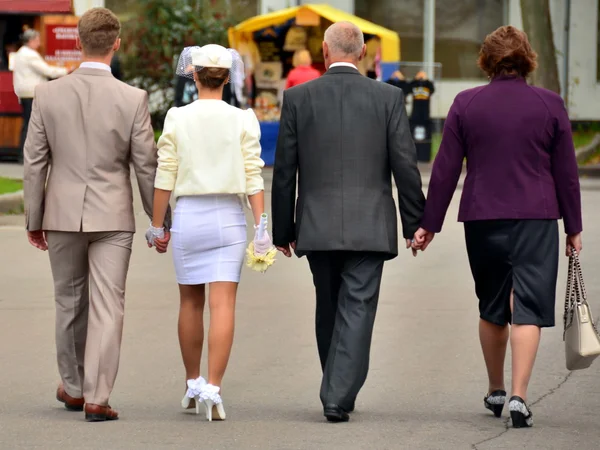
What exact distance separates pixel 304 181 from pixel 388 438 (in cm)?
123

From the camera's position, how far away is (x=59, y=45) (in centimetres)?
2114

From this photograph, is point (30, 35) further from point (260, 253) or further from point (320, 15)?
point (260, 253)

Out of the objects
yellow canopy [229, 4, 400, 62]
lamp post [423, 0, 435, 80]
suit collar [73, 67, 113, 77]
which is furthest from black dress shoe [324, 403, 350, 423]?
lamp post [423, 0, 435, 80]

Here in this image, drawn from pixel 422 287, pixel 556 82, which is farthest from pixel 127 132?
pixel 556 82

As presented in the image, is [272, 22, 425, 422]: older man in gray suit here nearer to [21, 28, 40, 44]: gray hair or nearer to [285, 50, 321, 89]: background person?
[285, 50, 321, 89]: background person

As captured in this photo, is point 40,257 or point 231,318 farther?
point 40,257

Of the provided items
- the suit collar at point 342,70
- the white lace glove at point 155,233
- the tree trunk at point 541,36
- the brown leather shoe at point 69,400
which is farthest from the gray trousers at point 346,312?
the tree trunk at point 541,36

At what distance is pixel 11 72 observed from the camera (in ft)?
69.4

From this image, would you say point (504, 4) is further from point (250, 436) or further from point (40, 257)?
point (250, 436)

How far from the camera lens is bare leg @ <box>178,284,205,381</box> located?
20.9 feet

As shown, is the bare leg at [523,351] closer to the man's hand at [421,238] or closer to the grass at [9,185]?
the man's hand at [421,238]

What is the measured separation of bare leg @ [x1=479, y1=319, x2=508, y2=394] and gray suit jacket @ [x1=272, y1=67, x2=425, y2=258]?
1.84 ft

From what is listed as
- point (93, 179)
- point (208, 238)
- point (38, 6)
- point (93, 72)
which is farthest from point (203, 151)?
point (38, 6)

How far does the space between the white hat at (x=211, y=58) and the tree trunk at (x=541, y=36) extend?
18.1 metres
